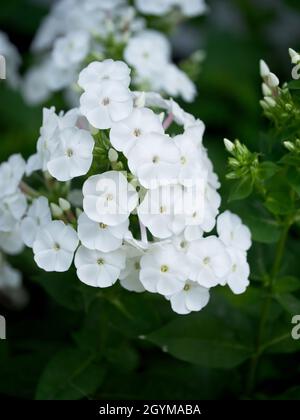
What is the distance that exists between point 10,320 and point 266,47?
6.43 feet

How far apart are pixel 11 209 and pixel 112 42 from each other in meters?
0.78

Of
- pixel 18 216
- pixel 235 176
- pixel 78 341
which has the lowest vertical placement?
pixel 78 341

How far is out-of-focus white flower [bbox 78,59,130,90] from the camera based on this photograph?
70.6 inches

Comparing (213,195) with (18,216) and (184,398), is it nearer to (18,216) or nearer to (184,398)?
(18,216)

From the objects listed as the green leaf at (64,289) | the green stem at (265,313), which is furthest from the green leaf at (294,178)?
the green leaf at (64,289)

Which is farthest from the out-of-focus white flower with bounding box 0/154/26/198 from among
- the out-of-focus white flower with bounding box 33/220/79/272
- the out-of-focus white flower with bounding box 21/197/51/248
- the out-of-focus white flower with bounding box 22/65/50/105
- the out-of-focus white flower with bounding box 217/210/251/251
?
the out-of-focus white flower with bounding box 22/65/50/105

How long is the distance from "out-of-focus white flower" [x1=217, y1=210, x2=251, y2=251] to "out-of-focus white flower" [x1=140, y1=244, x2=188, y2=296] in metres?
0.16

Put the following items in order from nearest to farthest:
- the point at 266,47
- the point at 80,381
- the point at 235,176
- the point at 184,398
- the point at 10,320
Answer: the point at 235,176 → the point at 80,381 → the point at 184,398 → the point at 10,320 → the point at 266,47

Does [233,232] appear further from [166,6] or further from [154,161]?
[166,6]

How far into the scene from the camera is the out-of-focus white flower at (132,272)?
175 centimetres

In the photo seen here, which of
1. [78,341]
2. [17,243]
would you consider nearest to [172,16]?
[17,243]

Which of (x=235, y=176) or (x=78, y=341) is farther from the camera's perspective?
(x=78, y=341)

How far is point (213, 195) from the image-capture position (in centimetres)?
186

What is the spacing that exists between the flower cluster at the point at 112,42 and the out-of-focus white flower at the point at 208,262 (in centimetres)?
76
